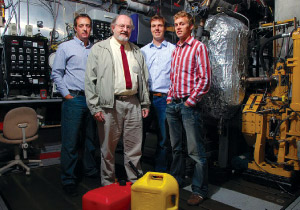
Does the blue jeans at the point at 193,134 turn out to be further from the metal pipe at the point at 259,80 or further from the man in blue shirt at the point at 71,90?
the metal pipe at the point at 259,80

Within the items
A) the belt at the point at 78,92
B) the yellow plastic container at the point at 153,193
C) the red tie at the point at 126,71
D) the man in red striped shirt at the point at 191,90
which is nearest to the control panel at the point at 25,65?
the belt at the point at 78,92

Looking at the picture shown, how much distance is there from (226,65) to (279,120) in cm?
85

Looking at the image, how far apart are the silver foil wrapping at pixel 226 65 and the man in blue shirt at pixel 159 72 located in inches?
21.2

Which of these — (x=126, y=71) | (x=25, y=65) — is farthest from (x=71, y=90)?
(x=25, y=65)

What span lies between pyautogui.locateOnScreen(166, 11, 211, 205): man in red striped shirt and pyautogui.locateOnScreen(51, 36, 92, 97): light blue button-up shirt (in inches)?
35.1

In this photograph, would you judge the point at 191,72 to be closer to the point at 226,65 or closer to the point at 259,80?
the point at 226,65

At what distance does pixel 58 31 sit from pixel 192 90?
123 inches

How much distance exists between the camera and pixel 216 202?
7.30ft

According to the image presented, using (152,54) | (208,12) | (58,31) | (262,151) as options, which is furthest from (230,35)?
(58,31)

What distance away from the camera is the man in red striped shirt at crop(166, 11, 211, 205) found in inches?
80.3

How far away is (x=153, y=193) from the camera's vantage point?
5.09ft

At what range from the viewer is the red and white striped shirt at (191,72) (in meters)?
2.02

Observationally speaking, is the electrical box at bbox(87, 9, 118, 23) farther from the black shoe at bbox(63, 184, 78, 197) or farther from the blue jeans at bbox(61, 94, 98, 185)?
the black shoe at bbox(63, 184, 78, 197)

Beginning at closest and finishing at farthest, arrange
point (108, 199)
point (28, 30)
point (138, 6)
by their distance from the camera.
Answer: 1. point (108, 199)
2. point (28, 30)
3. point (138, 6)
